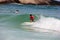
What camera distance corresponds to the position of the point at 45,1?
53469 millimetres

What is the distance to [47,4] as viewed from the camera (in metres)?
53.9

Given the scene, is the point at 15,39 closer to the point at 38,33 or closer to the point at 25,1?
the point at 38,33

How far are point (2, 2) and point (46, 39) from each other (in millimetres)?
40241

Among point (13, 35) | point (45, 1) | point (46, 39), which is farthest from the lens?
point (45, 1)

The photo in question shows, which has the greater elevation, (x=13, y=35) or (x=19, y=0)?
(x=13, y=35)

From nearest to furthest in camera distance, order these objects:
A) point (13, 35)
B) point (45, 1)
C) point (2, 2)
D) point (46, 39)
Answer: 1. point (46, 39)
2. point (13, 35)
3. point (2, 2)
4. point (45, 1)

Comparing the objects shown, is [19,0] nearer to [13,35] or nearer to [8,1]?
[8,1]

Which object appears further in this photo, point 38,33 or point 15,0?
point 15,0

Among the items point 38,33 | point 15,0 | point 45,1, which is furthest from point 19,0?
point 38,33

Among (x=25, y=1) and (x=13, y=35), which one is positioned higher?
(x=13, y=35)

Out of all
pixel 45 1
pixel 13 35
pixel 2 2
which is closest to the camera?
pixel 13 35

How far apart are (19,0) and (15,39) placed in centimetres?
4127

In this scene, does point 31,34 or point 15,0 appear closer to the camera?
point 31,34

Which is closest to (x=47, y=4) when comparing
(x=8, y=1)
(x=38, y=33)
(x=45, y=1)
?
(x=45, y=1)
